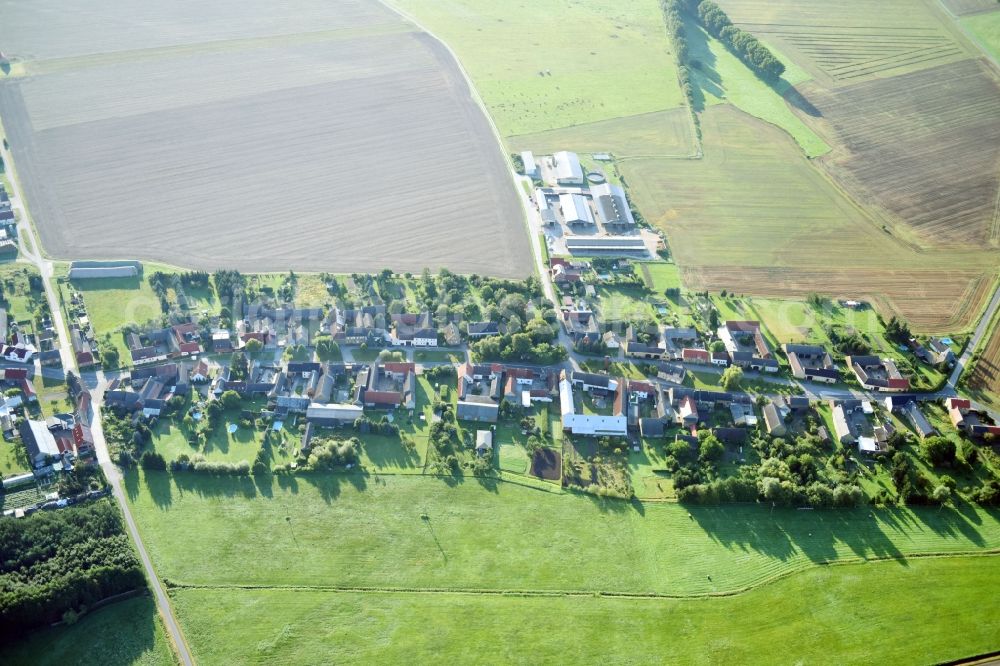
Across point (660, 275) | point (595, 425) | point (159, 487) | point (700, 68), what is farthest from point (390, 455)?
point (700, 68)

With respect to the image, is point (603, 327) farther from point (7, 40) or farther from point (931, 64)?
point (7, 40)

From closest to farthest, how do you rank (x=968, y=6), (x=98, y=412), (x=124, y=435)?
(x=124, y=435) → (x=98, y=412) → (x=968, y=6)

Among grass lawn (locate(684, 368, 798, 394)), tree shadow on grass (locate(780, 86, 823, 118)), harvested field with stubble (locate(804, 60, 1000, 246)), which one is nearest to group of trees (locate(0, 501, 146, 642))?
grass lawn (locate(684, 368, 798, 394))

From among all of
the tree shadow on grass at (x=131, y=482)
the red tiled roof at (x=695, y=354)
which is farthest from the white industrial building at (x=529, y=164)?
the tree shadow on grass at (x=131, y=482)

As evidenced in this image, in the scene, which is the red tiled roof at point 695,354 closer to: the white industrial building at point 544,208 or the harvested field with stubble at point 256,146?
the harvested field with stubble at point 256,146

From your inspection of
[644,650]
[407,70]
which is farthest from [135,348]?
[407,70]

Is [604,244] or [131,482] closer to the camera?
[131,482]

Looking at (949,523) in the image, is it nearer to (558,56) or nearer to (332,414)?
(332,414)
